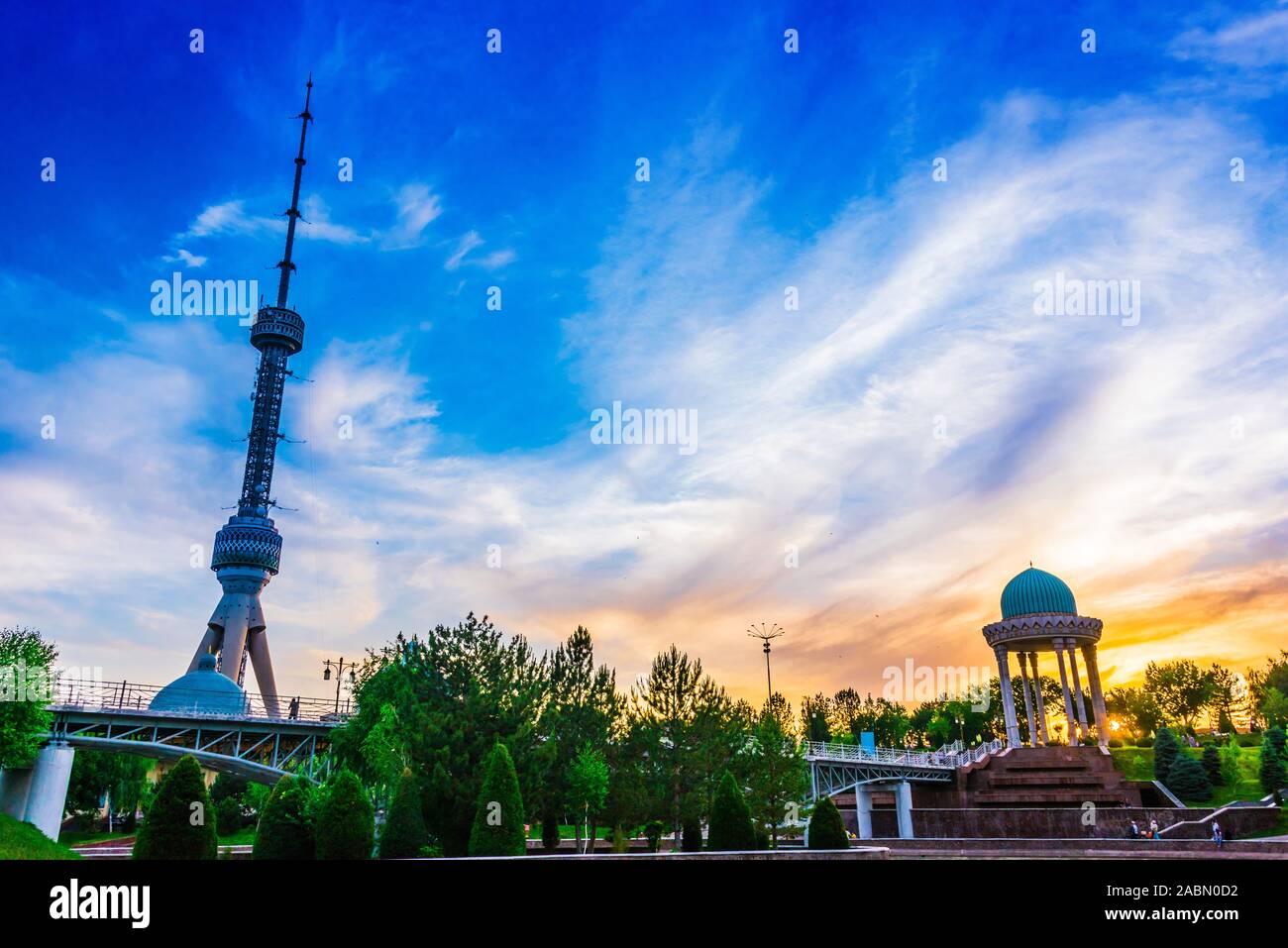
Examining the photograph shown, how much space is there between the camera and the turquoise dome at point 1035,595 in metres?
69.2

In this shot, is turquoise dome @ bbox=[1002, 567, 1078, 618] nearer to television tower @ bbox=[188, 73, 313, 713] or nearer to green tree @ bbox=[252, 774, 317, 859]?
green tree @ bbox=[252, 774, 317, 859]

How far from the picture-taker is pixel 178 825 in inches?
1043

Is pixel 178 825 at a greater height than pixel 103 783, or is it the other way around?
pixel 103 783

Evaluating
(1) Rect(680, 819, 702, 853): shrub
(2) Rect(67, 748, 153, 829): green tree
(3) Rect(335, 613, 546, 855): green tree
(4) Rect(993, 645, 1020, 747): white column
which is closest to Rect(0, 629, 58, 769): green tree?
(3) Rect(335, 613, 546, 855): green tree

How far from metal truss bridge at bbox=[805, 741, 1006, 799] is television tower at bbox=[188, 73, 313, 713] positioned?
73001 mm

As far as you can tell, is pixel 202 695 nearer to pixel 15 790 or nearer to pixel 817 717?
pixel 15 790

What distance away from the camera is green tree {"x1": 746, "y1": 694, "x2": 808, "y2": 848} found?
42.9 metres

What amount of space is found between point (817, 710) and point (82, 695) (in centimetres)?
11940

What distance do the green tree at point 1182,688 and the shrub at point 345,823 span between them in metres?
111

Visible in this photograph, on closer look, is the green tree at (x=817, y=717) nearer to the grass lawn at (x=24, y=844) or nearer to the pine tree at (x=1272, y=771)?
the pine tree at (x=1272, y=771)

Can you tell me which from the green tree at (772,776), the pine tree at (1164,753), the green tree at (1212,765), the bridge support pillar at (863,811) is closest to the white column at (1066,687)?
the pine tree at (1164,753)

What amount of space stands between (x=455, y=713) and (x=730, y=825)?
13.1 meters


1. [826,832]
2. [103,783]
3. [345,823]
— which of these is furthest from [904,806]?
[103,783]
